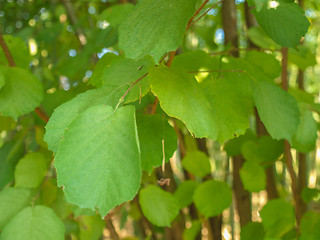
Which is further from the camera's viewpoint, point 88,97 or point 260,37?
point 260,37

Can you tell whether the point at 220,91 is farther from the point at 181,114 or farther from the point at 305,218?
the point at 305,218

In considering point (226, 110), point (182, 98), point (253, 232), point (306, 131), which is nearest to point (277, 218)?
point (253, 232)

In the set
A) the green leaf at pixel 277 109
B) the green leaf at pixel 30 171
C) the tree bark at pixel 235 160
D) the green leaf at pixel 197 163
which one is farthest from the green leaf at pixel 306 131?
the green leaf at pixel 30 171

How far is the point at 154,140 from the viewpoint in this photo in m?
0.43

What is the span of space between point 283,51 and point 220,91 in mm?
217

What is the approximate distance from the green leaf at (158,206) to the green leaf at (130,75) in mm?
274

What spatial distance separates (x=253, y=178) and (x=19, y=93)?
47 centimetres

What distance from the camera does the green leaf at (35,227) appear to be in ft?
1.69

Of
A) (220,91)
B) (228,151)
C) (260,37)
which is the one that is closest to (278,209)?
(228,151)

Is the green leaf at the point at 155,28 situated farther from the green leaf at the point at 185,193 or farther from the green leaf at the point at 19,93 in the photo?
the green leaf at the point at 185,193

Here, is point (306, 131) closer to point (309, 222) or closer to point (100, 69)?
point (309, 222)

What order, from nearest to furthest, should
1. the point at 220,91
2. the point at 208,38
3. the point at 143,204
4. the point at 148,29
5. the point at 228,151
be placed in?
1. the point at 148,29
2. the point at 220,91
3. the point at 143,204
4. the point at 228,151
5. the point at 208,38

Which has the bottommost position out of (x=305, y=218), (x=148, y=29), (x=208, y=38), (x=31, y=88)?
(x=305, y=218)

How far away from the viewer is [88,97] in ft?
1.32
